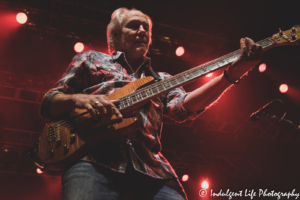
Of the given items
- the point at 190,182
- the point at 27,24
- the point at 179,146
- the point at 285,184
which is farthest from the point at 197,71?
the point at 285,184

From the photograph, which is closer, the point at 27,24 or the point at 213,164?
the point at 27,24

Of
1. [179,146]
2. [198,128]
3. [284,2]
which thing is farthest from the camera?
[179,146]

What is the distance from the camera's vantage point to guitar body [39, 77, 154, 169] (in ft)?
5.12

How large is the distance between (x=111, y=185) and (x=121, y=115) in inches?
17.9

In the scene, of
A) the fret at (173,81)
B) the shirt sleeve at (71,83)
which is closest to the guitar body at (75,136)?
the shirt sleeve at (71,83)

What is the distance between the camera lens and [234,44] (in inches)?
266

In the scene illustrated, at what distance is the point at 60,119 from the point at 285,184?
32.2 ft

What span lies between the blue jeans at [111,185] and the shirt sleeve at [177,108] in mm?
576

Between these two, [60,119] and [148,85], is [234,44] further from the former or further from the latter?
[60,119]

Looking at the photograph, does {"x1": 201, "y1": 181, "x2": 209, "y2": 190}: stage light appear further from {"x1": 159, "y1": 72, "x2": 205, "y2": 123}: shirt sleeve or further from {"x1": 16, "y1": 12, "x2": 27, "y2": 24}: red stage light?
{"x1": 16, "y1": 12, "x2": 27, "y2": 24}: red stage light

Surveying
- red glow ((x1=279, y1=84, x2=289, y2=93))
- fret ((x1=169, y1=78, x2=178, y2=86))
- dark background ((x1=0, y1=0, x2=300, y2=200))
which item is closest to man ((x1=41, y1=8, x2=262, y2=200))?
fret ((x1=169, y1=78, x2=178, y2=86))

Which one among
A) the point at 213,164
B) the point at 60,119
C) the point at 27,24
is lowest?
the point at 60,119

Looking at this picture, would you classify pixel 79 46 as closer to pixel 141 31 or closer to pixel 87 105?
pixel 141 31

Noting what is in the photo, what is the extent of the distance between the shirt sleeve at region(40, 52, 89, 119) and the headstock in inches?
68.3
